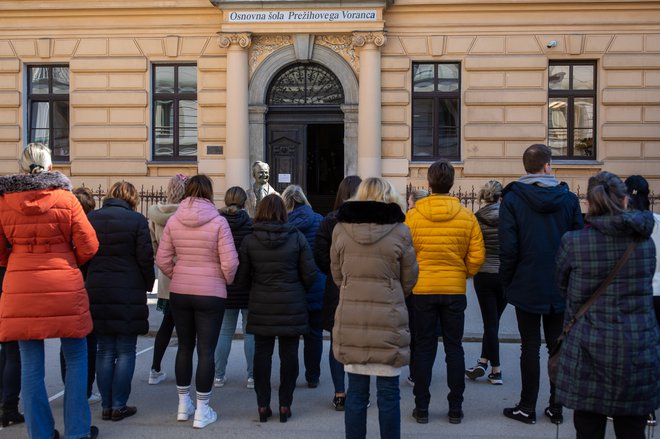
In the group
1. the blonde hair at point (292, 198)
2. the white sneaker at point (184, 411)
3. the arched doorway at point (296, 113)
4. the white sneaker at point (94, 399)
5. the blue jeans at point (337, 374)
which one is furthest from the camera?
the arched doorway at point (296, 113)

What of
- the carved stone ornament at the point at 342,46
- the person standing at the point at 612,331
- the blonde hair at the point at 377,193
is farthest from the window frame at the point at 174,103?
the person standing at the point at 612,331

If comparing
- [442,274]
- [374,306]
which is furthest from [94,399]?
[442,274]

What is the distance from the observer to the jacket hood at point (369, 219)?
4.94 metres

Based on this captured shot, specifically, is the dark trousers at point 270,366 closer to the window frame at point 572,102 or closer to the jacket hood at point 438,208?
the jacket hood at point 438,208

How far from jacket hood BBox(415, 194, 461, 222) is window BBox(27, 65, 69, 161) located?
1351 cm

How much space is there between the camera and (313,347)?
23.2ft

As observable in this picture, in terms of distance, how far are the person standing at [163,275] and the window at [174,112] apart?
10180 millimetres

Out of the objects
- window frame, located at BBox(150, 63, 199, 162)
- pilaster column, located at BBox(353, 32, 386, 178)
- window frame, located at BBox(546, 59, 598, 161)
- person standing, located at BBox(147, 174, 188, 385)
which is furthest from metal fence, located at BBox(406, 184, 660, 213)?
person standing, located at BBox(147, 174, 188, 385)

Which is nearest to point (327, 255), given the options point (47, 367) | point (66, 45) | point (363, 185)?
point (363, 185)

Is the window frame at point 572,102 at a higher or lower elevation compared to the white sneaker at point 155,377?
higher

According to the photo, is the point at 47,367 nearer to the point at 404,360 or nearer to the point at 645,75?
the point at 404,360

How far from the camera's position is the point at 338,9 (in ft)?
52.9

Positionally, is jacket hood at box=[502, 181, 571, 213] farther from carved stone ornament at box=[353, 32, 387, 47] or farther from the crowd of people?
carved stone ornament at box=[353, 32, 387, 47]

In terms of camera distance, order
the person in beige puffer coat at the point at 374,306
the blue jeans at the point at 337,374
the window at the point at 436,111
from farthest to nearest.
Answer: the window at the point at 436,111 → the blue jeans at the point at 337,374 → the person in beige puffer coat at the point at 374,306
